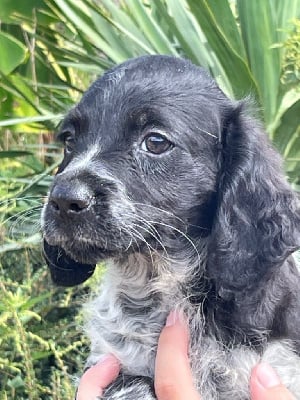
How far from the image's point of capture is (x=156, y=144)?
8.97ft

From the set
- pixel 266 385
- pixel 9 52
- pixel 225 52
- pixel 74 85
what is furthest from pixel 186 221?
pixel 74 85

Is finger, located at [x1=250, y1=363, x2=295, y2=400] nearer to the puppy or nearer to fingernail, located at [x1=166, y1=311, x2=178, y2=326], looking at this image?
the puppy

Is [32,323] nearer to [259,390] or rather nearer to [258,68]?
[258,68]

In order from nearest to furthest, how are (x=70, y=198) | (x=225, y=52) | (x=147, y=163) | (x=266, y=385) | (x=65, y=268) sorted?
1. (x=70, y=198)
2. (x=266, y=385)
3. (x=147, y=163)
4. (x=65, y=268)
5. (x=225, y=52)

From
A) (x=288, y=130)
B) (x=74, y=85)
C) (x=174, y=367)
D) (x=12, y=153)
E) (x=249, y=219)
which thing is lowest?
(x=288, y=130)

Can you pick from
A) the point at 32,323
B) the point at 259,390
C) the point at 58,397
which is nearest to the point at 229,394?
the point at 259,390

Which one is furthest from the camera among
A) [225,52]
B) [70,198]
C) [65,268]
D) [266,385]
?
[225,52]

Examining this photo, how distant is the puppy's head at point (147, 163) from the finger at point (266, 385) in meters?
0.36

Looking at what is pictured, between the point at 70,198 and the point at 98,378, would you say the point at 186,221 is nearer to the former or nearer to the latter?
the point at 70,198

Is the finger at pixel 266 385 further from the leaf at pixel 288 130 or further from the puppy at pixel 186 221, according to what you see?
the leaf at pixel 288 130

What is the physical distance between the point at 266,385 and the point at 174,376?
300 mm

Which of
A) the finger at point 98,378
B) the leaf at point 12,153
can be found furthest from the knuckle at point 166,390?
the leaf at point 12,153

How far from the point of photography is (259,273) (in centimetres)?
265

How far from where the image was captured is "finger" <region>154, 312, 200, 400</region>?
2.60 metres
